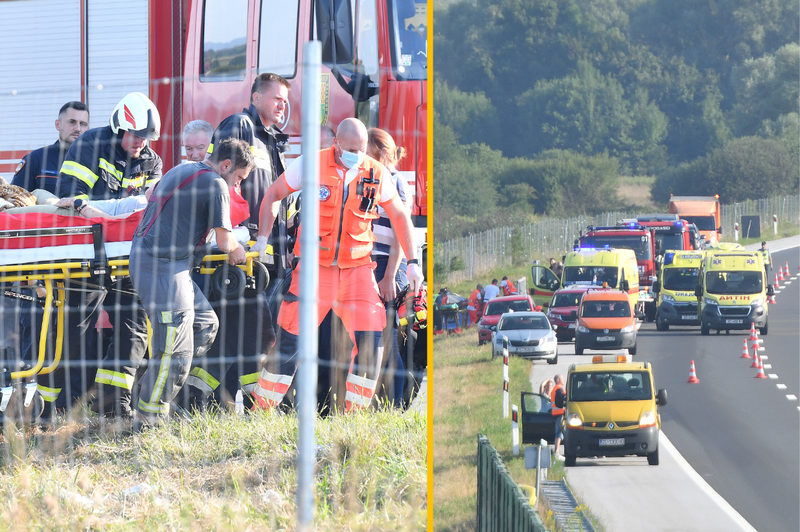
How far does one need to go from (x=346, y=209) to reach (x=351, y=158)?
225 mm

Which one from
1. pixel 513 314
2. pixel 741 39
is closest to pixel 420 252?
pixel 513 314

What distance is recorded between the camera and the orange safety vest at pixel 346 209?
378 cm

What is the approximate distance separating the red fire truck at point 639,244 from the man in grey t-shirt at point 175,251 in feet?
15.2

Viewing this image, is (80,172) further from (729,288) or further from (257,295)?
(729,288)

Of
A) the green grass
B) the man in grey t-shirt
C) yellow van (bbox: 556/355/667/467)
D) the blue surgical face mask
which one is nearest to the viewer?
the green grass

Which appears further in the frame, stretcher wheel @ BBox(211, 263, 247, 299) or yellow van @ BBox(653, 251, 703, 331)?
yellow van @ BBox(653, 251, 703, 331)

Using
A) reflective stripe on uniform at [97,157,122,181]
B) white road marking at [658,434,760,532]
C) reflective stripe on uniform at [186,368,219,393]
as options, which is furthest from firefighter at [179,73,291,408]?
white road marking at [658,434,760,532]

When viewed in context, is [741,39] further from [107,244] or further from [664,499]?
[107,244]

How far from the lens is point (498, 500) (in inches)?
281

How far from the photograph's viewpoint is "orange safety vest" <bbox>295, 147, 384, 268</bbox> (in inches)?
149

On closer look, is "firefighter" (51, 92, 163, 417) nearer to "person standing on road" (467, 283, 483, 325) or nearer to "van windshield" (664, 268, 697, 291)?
"person standing on road" (467, 283, 483, 325)

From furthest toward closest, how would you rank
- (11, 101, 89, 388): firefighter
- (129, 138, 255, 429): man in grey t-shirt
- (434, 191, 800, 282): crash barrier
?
(434, 191, 800, 282): crash barrier, (11, 101, 89, 388): firefighter, (129, 138, 255, 429): man in grey t-shirt

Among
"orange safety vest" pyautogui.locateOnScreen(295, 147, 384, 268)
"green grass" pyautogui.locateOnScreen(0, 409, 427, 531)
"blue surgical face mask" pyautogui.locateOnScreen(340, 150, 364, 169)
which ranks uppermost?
"blue surgical face mask" pyautogui.locateOnScreen(340, 150, 364, 169)

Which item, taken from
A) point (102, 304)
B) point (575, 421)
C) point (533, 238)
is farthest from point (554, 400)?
point (102, 304)
